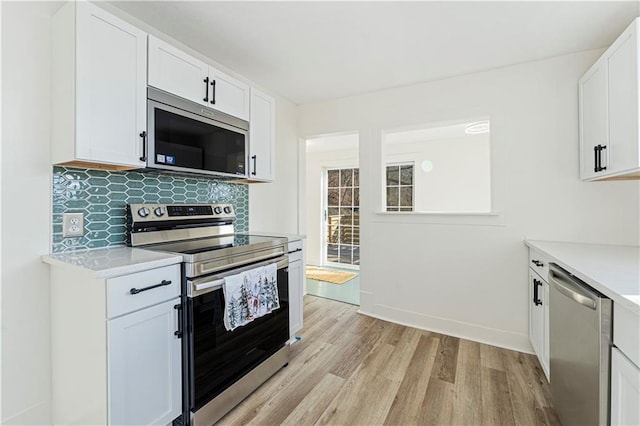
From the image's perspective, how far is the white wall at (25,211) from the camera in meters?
1.46

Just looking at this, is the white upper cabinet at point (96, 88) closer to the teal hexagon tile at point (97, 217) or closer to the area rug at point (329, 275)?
the teal hexagon tile at point (97, 217)

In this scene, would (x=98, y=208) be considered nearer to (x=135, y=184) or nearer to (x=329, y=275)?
(x=135, y=184)

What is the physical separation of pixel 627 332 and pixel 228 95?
2.47 meters

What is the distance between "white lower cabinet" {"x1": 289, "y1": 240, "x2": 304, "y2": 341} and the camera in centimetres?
239

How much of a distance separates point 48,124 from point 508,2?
2.69 m

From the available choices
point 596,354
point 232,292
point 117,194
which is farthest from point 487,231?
point 117,194

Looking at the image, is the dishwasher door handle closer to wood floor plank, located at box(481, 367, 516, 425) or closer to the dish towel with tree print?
wood floor plank, located at box(481, 367, 516, 425)

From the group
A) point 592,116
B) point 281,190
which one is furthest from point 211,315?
point 592,116

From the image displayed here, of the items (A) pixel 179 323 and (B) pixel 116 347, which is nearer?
(B) pixel 116 347

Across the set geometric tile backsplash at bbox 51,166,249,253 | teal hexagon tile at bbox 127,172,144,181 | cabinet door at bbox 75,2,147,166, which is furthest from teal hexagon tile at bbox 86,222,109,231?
cabinet door at bbox 75,2,147,166

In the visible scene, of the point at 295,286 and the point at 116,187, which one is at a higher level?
the point at 116,187

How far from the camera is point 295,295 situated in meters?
2.48

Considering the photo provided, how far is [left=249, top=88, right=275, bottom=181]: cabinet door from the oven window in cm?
14

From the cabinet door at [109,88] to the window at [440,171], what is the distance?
10.7ft
